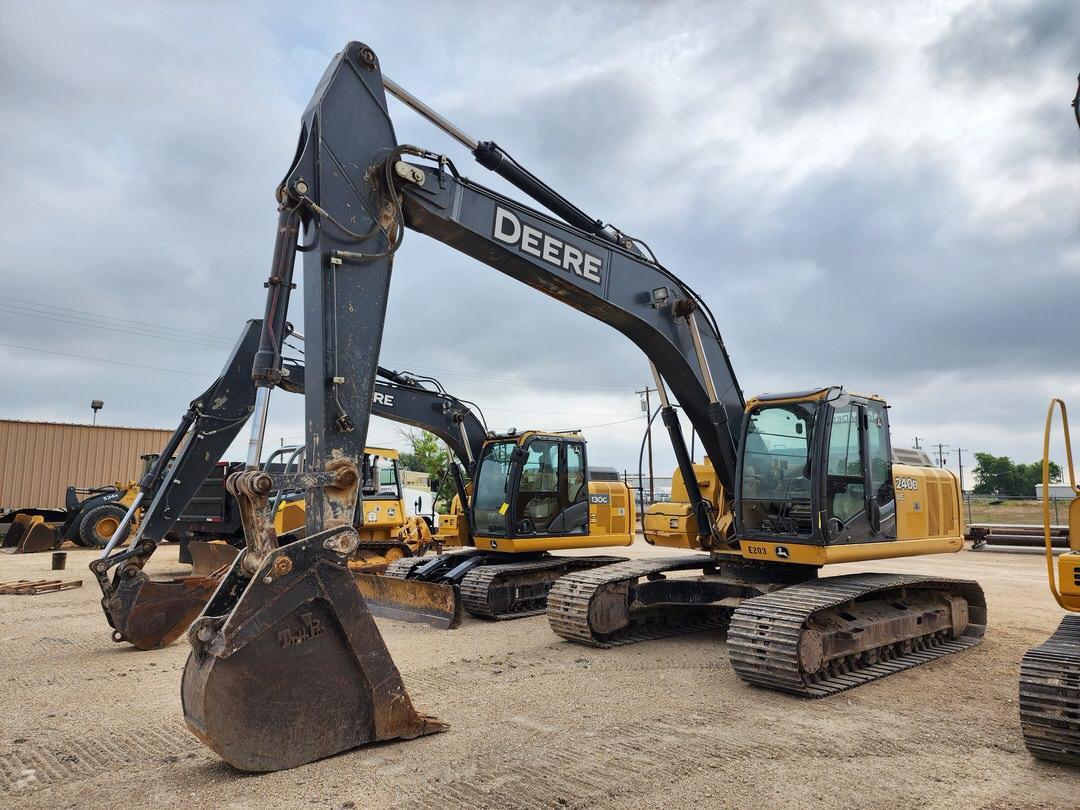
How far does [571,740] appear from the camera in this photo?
4.89m

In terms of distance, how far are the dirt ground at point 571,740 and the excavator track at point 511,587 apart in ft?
5.31

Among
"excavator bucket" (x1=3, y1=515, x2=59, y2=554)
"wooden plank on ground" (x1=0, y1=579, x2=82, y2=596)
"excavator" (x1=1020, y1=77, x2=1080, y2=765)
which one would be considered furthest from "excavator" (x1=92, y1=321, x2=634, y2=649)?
"excavator bucket" (x1=3, y1=515, x2=59, y2=554)

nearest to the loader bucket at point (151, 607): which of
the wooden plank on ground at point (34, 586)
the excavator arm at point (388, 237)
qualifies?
the excavator arm at point (388, 237)

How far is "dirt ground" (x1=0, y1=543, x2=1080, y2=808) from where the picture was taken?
4035 millimetres

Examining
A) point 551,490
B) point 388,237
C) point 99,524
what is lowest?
point 99,524

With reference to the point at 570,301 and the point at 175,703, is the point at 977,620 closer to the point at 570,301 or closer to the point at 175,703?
the point at 570,301

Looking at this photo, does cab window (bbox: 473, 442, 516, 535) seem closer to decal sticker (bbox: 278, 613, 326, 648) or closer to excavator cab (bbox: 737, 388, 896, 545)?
excavator cab (bbox: 737, 388, 896, 545)

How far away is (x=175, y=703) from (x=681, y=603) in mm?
4862

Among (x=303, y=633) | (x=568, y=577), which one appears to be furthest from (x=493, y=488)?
(x=303, y=633)

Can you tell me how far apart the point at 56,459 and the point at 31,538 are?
858cm

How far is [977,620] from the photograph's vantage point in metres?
8.35

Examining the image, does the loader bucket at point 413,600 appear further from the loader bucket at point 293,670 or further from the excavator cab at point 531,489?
the loader bucket at point 293,670

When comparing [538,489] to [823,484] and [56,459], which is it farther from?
[56,459]

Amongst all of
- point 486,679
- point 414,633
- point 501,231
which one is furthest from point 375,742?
point 414,633
